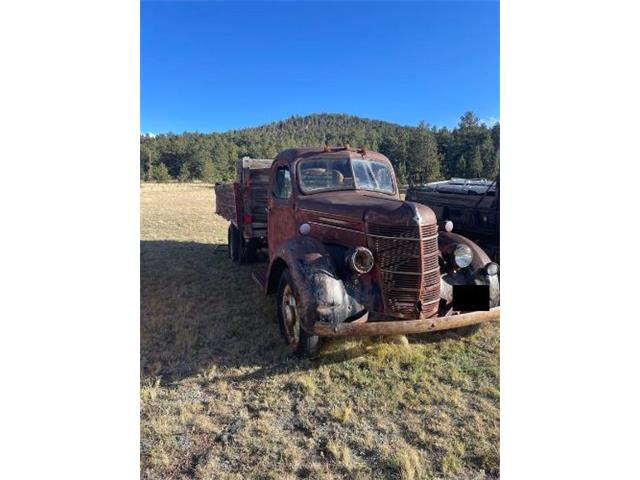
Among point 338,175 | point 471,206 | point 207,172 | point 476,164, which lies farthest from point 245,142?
point 338,175

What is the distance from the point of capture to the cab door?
13.9ft

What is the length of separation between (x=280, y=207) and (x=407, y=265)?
6.31ft

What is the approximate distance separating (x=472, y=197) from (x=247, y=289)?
13.2 ft

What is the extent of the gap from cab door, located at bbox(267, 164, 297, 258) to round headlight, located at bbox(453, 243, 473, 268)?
1.62 meters

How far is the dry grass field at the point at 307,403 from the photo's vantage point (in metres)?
2.25

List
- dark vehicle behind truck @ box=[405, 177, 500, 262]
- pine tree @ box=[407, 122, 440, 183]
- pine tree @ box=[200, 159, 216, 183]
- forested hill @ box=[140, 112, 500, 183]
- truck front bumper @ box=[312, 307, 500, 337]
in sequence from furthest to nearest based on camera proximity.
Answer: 1. pine tree @ box=[200, 159, 216, 183]
2. forested hill @ box=[140, 112, 500, 183]
3. pine tree @ box=[407, 122, 440, 183]
4. dark vehicle behind truck @ box=[405, 177, 500, 262]
5. truck front bumper @ box=[312, 307, 500, 337]

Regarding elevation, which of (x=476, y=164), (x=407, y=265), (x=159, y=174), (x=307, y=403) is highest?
(x=159, y=174)

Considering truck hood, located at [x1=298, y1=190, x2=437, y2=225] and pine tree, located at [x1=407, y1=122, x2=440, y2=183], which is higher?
pine tree, located at [x1=407, y1=122, x2=440, y2=183]

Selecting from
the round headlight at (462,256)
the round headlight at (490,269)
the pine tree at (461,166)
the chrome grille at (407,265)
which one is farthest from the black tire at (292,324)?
the pine tree at (461,166)

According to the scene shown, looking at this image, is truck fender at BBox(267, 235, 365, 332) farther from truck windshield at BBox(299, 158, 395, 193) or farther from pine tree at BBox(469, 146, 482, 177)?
pine tree at BBox(469, 146, 482, 177)

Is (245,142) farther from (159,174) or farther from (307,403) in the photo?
(307,403)

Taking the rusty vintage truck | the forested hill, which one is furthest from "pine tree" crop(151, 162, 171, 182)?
the rusty vintage truck

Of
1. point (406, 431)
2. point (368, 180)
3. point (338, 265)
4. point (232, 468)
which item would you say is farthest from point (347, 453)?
point (368, 180)

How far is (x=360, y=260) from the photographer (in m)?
3.14
